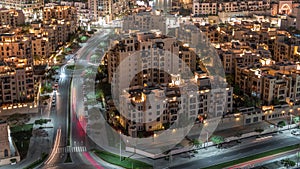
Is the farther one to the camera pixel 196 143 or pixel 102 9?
pixel 102 9

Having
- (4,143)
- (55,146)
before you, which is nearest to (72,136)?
(55,146)

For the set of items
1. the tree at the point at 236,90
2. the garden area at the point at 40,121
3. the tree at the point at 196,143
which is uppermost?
the tree at the point at 236,90

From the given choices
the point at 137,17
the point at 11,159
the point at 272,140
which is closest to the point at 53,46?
the point at 137,17

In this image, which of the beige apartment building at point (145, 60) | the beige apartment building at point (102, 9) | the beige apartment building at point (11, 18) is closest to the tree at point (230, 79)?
the beige apartment building at point (145, 60)

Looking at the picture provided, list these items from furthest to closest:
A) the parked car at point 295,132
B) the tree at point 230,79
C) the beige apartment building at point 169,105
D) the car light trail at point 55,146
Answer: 1. the tree at point 230,79
2. the parked car at point 295,132
3. the beige apartment building at point 169,105
4. the car light trail at point 55,146

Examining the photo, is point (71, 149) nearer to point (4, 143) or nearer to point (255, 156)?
point (4, 143)

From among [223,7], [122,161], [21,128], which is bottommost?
[122,161]

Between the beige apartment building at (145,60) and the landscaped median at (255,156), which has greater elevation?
the beige apartment building at (145,60)

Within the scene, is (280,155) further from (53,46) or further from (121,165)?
(53,46)

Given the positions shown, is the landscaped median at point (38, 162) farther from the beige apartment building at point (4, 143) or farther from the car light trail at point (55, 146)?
the beige apartment building at point (4, 143)

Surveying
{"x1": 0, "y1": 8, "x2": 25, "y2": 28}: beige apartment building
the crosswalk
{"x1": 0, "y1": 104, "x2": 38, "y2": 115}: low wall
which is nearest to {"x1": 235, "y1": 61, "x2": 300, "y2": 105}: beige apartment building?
the crosswalk
